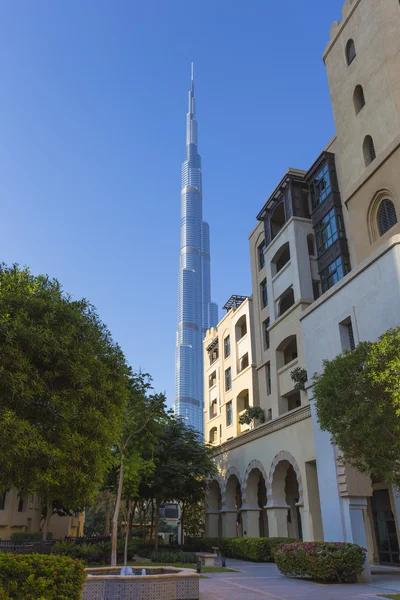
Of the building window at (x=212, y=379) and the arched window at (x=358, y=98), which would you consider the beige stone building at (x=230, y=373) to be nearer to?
the building window at (x=212, y=379)

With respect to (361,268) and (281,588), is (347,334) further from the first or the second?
(281,588)

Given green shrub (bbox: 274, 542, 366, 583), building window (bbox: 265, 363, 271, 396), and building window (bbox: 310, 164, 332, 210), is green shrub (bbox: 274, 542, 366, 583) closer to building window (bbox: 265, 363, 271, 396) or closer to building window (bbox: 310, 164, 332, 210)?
building window (bbox: 265, 363, 271, 396)

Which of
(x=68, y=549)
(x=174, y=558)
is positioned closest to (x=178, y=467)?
(x=174, y=558)

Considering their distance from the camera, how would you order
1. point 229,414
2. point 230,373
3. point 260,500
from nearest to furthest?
point 260,500, point 229,414, point 230,373

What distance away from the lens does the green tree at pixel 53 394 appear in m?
11.1

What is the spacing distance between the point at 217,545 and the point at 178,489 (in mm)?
5324

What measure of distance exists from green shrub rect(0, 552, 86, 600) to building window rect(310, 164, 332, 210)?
2837 cm

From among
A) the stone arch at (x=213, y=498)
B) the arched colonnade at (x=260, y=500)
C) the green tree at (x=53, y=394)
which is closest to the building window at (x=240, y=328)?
the stone arch at (x=213, y=498)

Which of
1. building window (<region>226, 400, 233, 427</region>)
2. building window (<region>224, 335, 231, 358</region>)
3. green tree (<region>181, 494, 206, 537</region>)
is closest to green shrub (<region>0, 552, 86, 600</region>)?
green tree (<region>181, 494, 206, 537</region>)

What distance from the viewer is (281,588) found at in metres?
15.9

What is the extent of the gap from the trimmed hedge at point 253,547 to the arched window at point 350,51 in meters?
25.8

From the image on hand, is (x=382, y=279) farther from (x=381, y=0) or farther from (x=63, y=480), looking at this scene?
(x=381, y=0)

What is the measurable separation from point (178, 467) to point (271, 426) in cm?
639

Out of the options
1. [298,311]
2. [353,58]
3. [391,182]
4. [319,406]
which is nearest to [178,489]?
[298,311]
